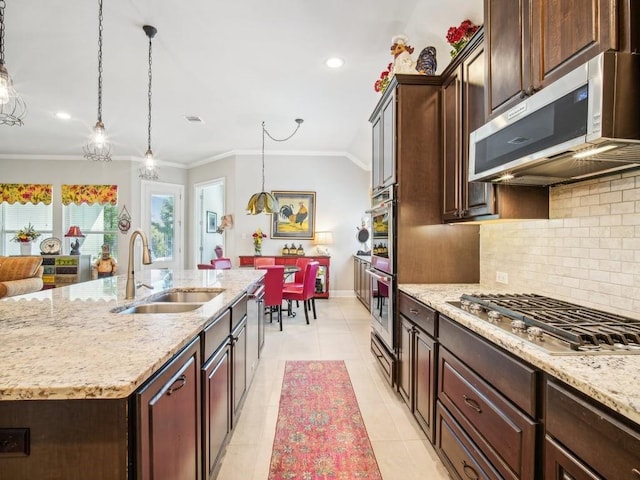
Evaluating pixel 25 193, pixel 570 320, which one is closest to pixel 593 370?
pixel 570 320

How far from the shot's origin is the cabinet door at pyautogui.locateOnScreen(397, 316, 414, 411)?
214cm

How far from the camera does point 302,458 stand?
184cm

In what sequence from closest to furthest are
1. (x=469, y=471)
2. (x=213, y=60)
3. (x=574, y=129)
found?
(x=574, y=129) → (x=469, y=471) → (x=213, y=60)

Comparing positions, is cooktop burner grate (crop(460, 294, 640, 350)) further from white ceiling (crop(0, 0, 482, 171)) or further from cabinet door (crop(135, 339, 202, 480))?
white ceiling (crop(0, 0, 482, 171))

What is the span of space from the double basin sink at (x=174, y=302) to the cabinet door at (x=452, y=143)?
169 centimetres

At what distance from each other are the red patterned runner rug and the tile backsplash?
4.53ft

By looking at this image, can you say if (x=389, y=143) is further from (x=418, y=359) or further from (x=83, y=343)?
(x=83, y=343)

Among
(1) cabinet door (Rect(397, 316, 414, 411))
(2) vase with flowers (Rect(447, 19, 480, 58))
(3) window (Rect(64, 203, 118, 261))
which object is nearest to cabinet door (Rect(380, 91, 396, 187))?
(2) vase with flowers (Rect(447, 19, 480, 58))

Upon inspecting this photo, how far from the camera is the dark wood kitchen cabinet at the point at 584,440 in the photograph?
71cm

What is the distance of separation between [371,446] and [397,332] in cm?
78

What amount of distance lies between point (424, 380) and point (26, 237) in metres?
7.87

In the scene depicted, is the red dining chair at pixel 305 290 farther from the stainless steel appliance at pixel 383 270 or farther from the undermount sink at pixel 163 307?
the undermount sink at pixel 163 307

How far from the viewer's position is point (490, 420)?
1.23 m

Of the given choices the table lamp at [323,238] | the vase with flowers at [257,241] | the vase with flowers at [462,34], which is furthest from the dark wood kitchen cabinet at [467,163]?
the vase with flowers at [257,241]
